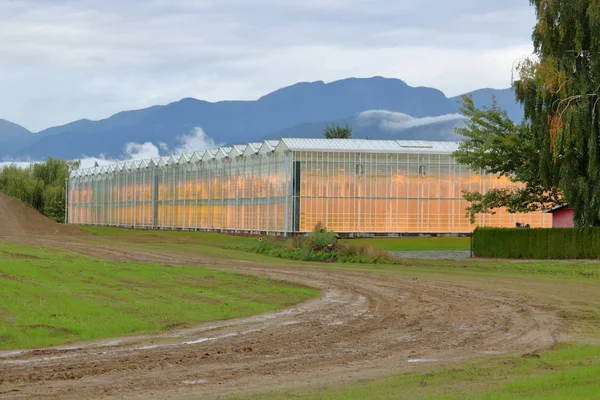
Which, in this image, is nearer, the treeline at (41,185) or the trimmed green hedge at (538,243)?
the trimmed green hedge at (538,243)

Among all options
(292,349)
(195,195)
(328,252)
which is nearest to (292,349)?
(292,349)

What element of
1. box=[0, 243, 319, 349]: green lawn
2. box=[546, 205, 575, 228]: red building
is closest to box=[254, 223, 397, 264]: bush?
box=[0, 243, 319, 349]: green lawn

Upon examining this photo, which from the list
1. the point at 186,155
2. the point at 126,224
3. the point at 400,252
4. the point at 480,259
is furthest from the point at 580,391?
the point at 126,224

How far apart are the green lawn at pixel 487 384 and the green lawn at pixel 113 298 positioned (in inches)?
275

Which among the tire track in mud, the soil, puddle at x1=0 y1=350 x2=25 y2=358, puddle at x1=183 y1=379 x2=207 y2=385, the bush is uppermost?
the soil

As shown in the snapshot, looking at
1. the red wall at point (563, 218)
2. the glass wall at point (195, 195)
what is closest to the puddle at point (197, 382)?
the red wall at point (563, 218)

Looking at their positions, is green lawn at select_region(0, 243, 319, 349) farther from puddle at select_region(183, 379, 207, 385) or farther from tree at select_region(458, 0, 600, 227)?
tree at select_region(458, 0, 600, 227)

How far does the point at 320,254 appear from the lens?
144 feet

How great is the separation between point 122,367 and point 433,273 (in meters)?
23.7

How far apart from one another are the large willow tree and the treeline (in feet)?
300

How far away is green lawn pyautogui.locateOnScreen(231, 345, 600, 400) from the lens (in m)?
10.4

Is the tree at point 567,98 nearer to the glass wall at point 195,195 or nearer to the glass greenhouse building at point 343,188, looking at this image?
the glass greenhouse building at point 343,188

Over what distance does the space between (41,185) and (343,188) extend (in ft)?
220

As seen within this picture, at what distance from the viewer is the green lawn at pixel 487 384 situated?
1045cm
